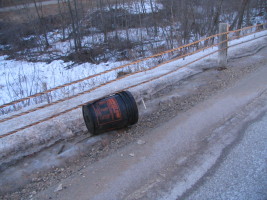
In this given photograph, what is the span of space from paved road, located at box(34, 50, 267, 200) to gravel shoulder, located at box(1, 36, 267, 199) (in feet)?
0.55

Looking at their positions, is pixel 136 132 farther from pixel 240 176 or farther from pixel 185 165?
pixel 240 176

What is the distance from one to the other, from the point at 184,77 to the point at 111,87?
7.38ft

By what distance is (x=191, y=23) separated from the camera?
682 inches

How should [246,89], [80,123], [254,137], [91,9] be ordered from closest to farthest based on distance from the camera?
[254,137] < [80,123] < [246,89] < [91,9]

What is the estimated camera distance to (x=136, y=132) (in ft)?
15.5

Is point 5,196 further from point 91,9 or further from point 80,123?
point 91,9

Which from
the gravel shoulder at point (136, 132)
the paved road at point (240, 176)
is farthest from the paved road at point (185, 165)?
the gravel shoulder at point (136, 132)

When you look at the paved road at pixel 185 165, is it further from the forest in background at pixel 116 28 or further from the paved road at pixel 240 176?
the forest in background at pixel 116 28

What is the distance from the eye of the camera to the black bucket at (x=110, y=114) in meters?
4.44

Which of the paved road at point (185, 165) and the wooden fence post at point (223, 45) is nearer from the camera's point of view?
the paved road at point (185, 165)

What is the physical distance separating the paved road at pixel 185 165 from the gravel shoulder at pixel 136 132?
0.17 metres

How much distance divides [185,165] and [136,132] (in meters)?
1.36

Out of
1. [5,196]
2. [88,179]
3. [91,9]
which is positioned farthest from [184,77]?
[91,9]

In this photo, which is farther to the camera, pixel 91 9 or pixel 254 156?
pixel 91 9
